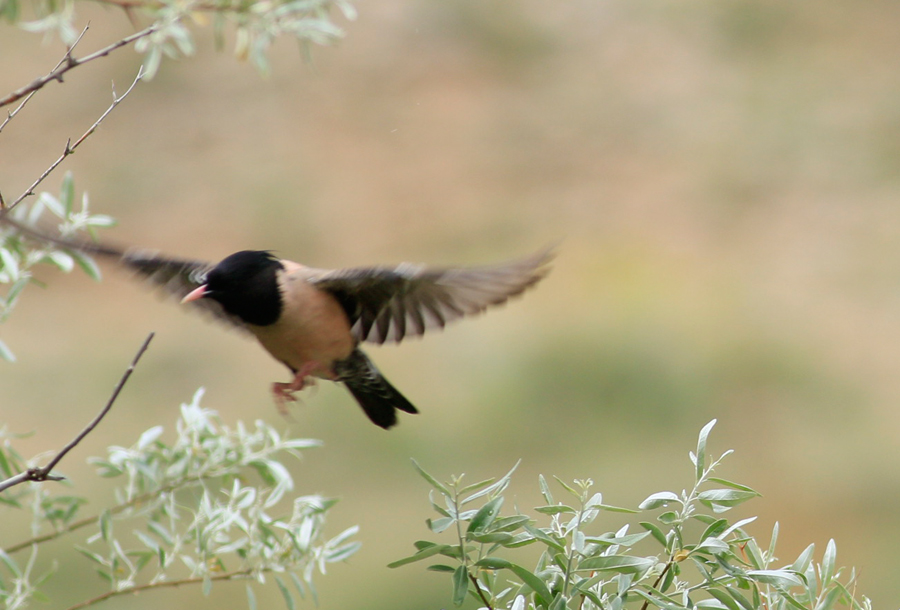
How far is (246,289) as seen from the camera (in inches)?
101

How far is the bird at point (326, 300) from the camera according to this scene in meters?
2.40

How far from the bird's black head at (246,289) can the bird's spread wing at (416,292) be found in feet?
0.39

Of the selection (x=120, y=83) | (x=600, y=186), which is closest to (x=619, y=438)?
(x=600, y=186)

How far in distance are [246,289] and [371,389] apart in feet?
1.61

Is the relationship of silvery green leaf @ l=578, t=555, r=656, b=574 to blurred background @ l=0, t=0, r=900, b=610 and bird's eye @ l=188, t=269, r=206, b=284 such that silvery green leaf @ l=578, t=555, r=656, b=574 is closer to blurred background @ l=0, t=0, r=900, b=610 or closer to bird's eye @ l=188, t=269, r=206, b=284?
bird's eye @ l=188, t=269, r=206, b=284

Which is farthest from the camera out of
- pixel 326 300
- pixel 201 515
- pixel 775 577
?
pixel 326 300

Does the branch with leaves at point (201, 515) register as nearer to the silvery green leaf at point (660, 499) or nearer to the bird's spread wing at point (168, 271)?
the bird's spread wing at point (168, 271)

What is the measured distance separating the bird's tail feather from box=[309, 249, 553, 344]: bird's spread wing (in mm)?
96

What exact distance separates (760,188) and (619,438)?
3747 mm

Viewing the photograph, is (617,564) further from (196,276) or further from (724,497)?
(196,276)

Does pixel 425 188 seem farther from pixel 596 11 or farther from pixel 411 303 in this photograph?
pixel 411 303

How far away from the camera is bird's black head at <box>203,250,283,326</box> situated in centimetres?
255

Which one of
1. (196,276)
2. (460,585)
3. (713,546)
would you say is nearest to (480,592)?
(460,585)

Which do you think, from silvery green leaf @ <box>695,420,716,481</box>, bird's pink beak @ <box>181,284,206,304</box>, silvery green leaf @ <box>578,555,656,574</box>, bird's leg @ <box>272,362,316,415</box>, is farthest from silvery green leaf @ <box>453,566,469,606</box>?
bird's pink beak @ <box>181,284,206,304</box>
